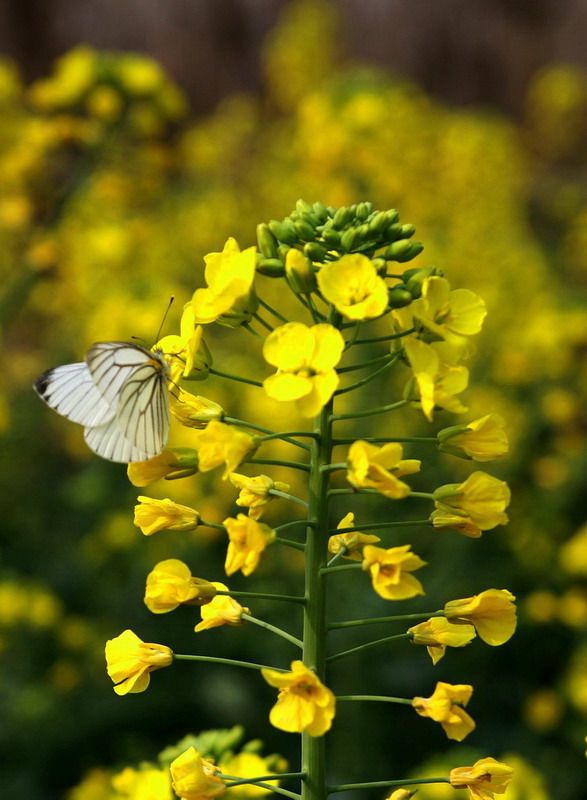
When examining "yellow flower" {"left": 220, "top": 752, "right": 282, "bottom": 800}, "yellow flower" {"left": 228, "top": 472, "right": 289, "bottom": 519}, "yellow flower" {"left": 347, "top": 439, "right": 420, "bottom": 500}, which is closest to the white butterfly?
"yellow flower" {"left": 228, "top": 472, "right": 289, "bottom": 519}

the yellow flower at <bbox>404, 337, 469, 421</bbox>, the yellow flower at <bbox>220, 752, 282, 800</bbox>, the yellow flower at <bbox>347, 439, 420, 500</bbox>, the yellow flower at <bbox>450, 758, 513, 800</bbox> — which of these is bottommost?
the yellow flower at <bbox>220, 752, 282, 800</bbox>

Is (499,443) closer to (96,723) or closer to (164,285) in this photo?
(96,723)

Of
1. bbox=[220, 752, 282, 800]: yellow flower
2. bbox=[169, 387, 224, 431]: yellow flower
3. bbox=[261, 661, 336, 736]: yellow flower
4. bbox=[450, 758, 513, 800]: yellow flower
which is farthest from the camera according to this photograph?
bbox=[220, 752, 282, 800]: yellow flower

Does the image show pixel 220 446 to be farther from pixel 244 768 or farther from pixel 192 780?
pixel 244 768

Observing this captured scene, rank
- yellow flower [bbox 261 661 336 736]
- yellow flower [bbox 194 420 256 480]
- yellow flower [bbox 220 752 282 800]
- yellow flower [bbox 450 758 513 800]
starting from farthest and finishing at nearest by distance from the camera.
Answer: yellow flower [bbox 220 752 282 800] → yellow flower [bbox 450 758 513 800] → yellow flower [bbox 194 420 256 480] → yellow flower [bbox 261 661 336 736]

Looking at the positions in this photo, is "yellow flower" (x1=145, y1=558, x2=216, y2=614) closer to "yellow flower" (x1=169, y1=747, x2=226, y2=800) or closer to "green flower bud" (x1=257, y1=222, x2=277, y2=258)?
"yellow flower" (x1=169, y1=747, x2=226, y2=800)

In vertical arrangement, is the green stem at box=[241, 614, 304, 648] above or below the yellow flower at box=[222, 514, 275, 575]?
below
